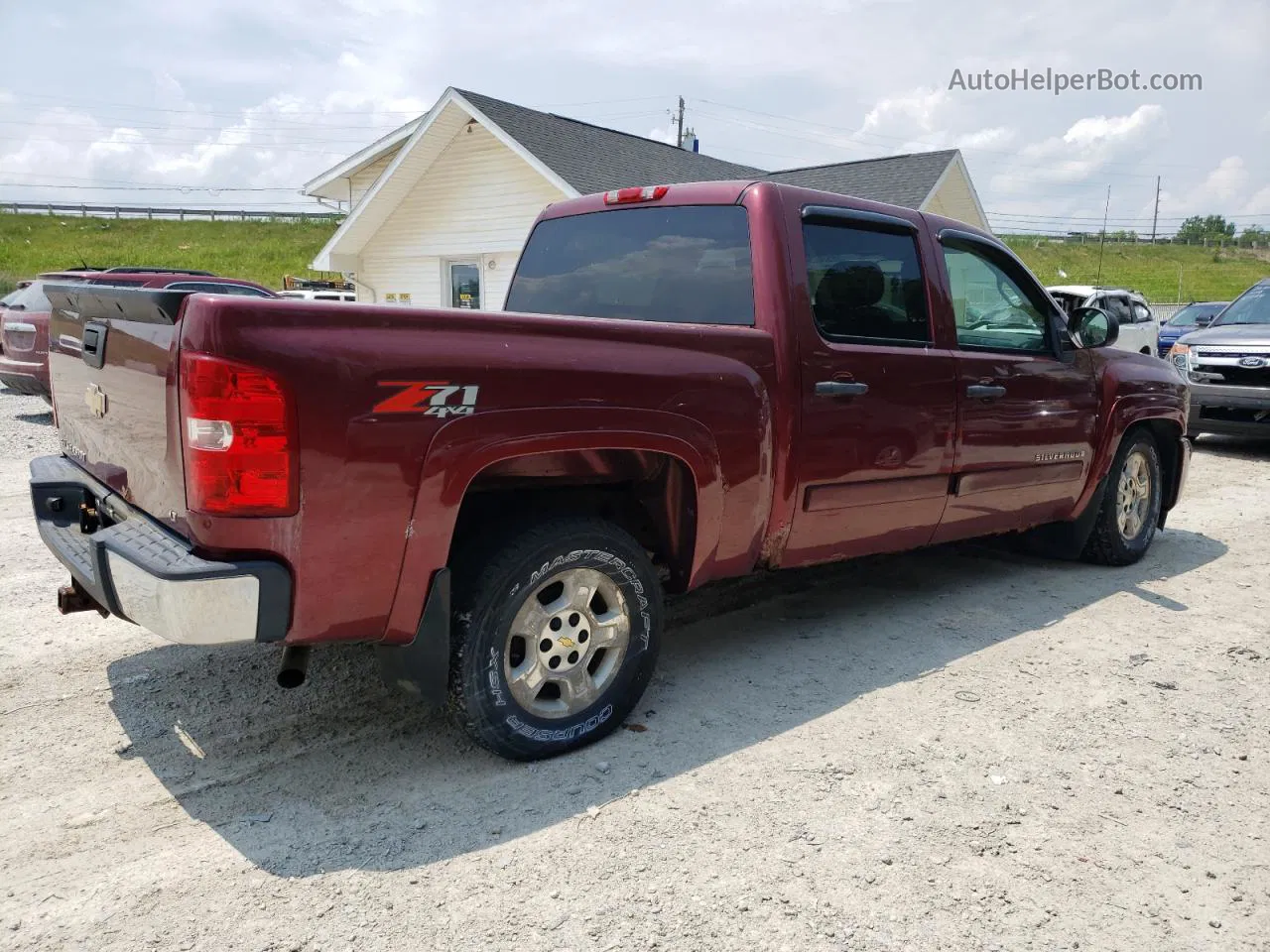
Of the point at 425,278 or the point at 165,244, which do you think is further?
the point at 165,244

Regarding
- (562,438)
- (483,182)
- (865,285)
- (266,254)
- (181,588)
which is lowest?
(181,588)

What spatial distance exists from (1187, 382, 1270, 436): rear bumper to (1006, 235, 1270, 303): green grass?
3313 centimetres

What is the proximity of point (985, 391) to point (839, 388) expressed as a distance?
1060 mm

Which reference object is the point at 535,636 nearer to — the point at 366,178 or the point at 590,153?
the point at 590,153

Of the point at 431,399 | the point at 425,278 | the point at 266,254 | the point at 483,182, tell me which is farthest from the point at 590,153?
the point at 266,254

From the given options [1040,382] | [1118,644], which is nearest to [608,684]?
[1118,644]

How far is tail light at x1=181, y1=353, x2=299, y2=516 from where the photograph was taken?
2.38 meters

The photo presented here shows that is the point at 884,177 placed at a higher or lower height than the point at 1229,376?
higher

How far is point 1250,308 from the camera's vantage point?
11.8 meters

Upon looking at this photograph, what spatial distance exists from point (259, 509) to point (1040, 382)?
3912mm

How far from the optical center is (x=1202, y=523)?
23.7 ft

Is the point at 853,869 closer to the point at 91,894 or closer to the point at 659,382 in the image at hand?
the point at 659,382

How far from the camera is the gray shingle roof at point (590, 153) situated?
15.0 m

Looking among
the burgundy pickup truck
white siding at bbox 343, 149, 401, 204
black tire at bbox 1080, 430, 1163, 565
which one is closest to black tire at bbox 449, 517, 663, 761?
the burgundy pickup truck
